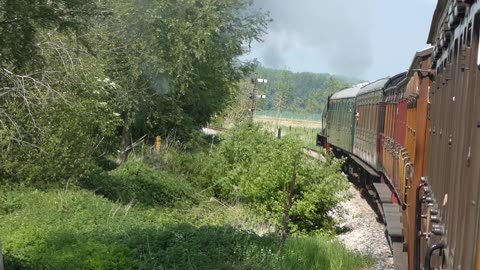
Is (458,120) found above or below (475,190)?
above

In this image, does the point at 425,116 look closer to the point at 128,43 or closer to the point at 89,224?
the point at 89,224

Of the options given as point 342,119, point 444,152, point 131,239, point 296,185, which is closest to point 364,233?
point 296,185

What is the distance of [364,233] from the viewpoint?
15.3 meters

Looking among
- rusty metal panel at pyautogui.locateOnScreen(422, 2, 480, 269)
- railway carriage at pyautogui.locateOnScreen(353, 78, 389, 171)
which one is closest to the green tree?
railway carriage at pyautogui.locateOnScreen(353, 78, 389, 171)

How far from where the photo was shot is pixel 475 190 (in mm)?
3123

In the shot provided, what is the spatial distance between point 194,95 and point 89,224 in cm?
1642

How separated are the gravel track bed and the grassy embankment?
0.47 meters

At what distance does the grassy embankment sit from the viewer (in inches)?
428

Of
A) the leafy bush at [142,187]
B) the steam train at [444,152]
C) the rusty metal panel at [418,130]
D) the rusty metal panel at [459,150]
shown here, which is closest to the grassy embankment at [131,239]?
the leafy bush at [142,187]

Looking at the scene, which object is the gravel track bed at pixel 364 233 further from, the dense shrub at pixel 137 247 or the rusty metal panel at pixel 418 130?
the rusty metal panel at pixel 418 130

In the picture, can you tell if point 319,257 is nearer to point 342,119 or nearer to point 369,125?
point 369,125

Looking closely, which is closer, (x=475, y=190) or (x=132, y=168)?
(x=475, y=190)

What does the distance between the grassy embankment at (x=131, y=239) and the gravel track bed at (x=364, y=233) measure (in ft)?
1.53

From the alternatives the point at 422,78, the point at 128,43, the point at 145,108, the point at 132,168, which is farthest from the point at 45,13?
the point at 145,108
